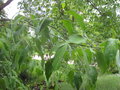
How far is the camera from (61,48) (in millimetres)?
370

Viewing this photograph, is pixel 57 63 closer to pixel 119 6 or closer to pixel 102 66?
pixel 102 66

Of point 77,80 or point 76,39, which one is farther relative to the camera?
point 77,80

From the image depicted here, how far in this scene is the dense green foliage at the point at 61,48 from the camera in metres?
0.40

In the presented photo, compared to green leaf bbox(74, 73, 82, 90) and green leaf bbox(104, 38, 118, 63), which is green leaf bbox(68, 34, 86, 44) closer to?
green leaf bbox(104, 38, 118, 63)

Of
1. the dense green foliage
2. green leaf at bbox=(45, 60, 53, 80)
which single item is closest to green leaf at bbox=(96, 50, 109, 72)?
the dense green foliage

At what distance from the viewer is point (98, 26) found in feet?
9.39

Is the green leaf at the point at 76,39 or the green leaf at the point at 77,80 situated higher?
the green leaf at the point at 76,39

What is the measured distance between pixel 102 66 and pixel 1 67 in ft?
2.43

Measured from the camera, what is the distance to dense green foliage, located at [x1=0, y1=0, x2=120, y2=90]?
1.32ft

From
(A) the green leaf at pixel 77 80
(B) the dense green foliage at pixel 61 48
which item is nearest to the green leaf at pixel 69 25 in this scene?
(B) the dense green foliage at pixel 61 48

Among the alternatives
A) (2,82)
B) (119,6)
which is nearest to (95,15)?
(119,6)

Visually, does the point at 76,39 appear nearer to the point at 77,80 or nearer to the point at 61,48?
the point at 61,48

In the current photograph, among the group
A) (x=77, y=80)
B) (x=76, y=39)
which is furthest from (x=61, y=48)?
Result: (x=77, y=80)

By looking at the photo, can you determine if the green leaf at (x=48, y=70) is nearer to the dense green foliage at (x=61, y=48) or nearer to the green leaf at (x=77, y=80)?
the dense green foliage at (x=61, y=48)
